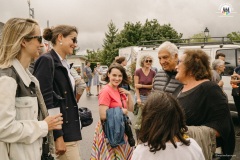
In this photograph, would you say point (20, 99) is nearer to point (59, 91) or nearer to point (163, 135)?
A: point (59, 91)

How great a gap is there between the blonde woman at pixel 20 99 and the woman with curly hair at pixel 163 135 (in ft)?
2.35

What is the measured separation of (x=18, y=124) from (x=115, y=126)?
7.04 feet

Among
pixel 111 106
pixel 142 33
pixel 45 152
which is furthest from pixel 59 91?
pixel 142 33

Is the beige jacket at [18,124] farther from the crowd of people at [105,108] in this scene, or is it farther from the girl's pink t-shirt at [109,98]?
the girl's pink t-shirt at [109,98]

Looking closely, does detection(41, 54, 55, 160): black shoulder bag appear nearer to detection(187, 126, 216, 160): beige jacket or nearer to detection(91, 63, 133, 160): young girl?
detection(187, 126, 216, 160): beige jacket

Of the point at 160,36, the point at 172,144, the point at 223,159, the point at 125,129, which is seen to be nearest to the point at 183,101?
the point at 223,159

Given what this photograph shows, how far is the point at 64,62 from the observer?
10.8 feet

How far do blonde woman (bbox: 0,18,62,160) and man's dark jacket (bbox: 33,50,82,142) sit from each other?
0.43 meters

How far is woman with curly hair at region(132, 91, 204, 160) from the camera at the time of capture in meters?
2.05

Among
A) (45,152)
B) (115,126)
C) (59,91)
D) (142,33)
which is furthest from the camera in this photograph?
(142,33)

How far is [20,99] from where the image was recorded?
218cm

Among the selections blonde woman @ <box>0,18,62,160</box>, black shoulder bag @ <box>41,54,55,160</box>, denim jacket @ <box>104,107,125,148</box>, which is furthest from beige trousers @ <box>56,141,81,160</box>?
denim jacket @ <box>104,107,125,148</box>

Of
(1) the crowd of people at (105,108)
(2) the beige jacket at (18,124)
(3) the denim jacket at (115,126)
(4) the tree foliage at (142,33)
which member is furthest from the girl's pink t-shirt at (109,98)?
(4) the tree foliage at (142,33)

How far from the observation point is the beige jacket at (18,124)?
79.4 inches
